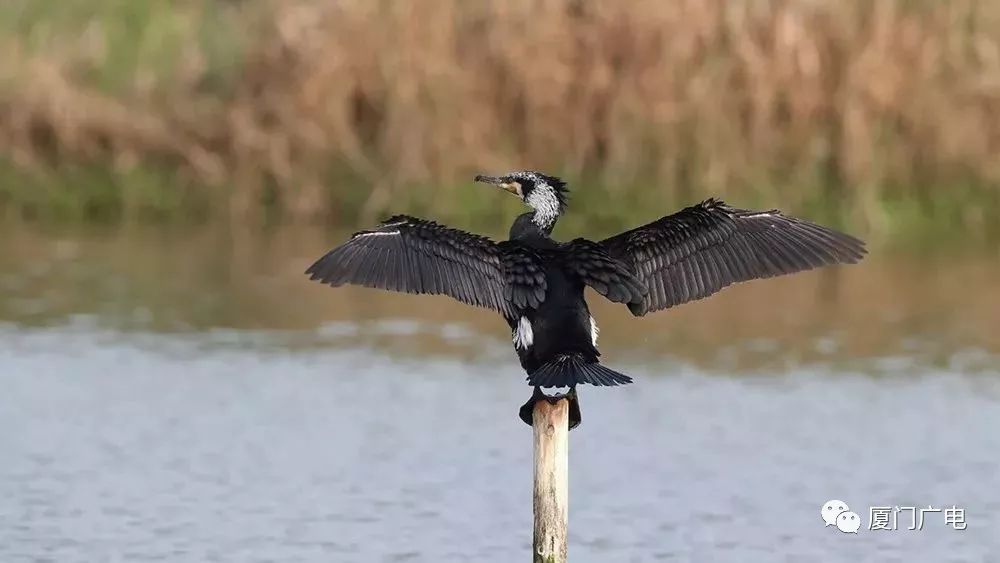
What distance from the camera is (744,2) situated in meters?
13.6

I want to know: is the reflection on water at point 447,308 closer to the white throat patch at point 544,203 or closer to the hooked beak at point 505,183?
the hooked beak at point 505,183

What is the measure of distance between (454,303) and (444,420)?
110 inches

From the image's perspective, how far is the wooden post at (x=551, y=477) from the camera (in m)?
6.50

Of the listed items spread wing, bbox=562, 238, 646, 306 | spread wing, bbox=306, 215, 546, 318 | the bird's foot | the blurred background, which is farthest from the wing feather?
the blurred background

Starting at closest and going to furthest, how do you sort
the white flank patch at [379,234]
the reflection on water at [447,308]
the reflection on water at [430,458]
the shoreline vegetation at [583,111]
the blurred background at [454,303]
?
1. the white flank patch at [379,234]
2. the reflection on water at [430,458]
3. the blurred background at [454,303]
4. the reflection on water at [447,308]
5. the shoreline vegetation at [583,111]

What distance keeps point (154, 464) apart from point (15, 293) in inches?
147

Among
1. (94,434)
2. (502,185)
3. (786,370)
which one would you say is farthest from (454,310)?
(502,185)

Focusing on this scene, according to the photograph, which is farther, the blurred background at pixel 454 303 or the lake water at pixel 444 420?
the blurred background at pixel 454 303

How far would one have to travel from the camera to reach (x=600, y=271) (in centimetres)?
665

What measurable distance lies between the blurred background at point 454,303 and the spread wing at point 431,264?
1312 millimetres

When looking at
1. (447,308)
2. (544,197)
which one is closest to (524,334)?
(544,197)

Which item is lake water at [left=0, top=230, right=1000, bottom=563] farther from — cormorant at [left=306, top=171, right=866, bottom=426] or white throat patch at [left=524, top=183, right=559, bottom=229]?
white throat patch at [left=524, top=183, right=559, bottom=229]

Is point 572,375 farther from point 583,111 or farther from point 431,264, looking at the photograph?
point 583,111

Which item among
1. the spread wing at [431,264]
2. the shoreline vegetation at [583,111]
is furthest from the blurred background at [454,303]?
the spread wing at [431,264]
